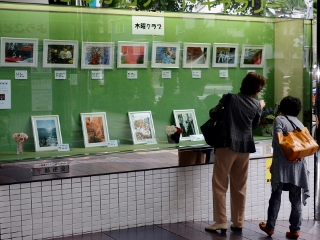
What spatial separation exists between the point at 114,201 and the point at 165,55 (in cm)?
208

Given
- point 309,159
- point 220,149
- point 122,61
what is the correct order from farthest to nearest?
point 309,159 < point 122,61 < point 220,149

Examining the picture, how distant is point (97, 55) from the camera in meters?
7.03

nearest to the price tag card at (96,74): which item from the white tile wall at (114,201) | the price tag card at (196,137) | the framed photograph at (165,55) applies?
the framed photograph at (165,55)

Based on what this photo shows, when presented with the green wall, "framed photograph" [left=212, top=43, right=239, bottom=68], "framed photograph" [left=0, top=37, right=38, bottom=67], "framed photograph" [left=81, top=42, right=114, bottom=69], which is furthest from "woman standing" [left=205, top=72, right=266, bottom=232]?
"framed photograph" [left=0, top=37, right=38, bottom=67]

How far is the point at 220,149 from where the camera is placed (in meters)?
6.66

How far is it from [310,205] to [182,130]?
220 centimetres

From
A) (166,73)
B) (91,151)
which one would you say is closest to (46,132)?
(91,151)

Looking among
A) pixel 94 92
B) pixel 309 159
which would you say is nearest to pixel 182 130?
pixel 94 92

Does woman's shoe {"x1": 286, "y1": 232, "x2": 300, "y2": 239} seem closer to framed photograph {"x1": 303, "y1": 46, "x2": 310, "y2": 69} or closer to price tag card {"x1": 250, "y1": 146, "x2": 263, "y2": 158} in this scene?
price tag card {"x1": 250, "y1": 146, "x2": 263, "y2": 158}

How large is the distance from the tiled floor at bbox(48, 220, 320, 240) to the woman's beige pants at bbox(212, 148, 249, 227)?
22cm

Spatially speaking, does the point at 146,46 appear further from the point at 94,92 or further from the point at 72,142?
the point at 72,142

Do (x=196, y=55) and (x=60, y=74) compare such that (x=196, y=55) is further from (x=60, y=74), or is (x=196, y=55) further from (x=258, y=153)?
(x=60, y=74)

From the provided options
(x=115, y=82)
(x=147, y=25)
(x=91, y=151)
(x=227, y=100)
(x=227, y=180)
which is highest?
(x=147, y=25)

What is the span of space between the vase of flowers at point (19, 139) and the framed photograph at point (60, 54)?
2.75 ft
